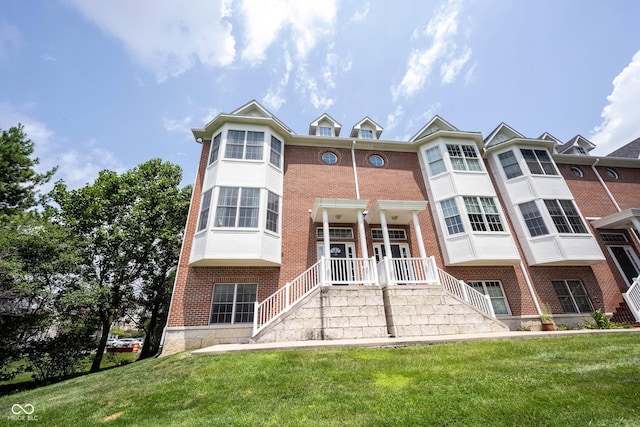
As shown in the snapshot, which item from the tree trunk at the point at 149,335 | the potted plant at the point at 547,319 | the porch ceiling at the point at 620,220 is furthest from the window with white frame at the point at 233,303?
the porch ceiling at the point at 620,220

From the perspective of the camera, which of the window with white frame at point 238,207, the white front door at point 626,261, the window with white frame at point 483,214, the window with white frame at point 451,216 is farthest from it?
the white front door at point 626,261

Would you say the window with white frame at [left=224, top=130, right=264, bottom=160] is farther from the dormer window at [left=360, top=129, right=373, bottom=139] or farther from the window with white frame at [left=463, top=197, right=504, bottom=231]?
the window with white frame at [left=463, top=197, right=504, bottom=231]

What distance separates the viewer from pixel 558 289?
12.3 meters

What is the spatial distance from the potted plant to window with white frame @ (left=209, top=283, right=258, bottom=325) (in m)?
12.2

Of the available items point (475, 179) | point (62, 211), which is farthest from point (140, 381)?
point (475, 179)

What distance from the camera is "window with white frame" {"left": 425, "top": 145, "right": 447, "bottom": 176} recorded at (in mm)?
13774

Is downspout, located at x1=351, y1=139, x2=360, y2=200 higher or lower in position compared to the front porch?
higher

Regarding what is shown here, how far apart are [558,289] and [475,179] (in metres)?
6.49

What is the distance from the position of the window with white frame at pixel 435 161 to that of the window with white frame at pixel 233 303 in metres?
11.0

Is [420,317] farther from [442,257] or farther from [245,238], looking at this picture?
[245,238]

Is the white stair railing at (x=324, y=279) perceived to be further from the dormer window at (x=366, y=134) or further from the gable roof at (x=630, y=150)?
the gable roof at (x=630, y=150)

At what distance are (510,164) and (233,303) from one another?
52.3 feet

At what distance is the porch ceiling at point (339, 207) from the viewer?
1088 centimetres

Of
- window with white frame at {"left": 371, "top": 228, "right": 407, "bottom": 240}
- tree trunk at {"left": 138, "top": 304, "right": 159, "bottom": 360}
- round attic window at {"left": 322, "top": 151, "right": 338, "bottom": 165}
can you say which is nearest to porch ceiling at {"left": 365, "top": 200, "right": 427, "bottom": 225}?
window with white frame at {"left": 371, "top": 228, "right": 407, "bottom": 240}
